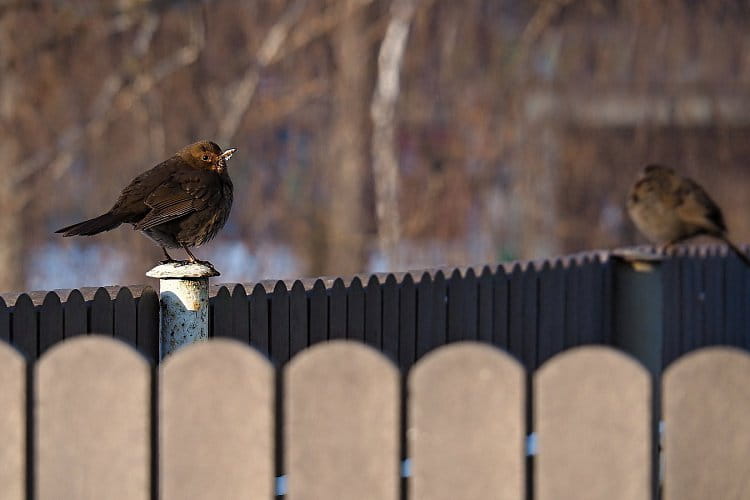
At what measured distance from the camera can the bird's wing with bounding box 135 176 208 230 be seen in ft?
16.0

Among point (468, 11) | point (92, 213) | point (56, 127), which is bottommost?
point (92, 213)

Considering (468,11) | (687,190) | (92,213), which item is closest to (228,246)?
(92,213)

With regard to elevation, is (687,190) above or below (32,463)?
above

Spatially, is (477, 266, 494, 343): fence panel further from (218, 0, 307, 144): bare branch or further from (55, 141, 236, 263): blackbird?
(218, 0, 307, 144): bare branch

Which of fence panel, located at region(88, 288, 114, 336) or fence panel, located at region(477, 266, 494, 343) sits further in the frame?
fence panel, located at region(477, 266, 494, 343)

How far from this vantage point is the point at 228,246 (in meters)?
13.9

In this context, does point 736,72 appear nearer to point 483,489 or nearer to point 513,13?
point 513,13

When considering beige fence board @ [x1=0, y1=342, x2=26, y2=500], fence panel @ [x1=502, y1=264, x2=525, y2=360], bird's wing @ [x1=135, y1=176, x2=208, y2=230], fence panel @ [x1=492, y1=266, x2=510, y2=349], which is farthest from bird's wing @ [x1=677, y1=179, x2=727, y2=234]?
beige fence board @ [x1=0, y1=342, x2=26, y2=500]

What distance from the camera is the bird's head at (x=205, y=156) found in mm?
5383

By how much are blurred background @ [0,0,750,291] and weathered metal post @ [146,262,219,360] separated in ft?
28.0

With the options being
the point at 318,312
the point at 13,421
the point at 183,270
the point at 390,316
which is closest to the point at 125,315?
the point at 183,270

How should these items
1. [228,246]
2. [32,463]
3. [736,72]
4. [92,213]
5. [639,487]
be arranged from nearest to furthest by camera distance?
1. [639,487]
2. [32,463]
3. [92,213]
4. [228,246]
5. [736,72]

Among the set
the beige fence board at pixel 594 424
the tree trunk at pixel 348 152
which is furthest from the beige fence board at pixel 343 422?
the tree trunk at pixel 348 152

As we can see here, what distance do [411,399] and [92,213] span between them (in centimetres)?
1090
